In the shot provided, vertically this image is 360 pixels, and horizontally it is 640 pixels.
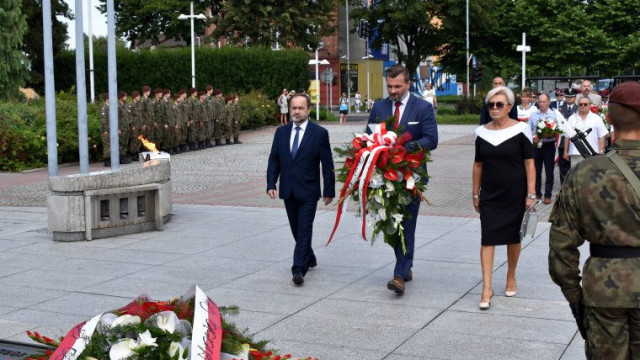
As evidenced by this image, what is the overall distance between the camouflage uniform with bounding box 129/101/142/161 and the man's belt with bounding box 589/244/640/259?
65.2ft

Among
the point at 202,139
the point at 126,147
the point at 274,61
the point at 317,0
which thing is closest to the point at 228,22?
Result: the point at 317,0

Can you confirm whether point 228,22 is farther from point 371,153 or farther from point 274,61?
point 371,153

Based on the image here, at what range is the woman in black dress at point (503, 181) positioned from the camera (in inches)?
293

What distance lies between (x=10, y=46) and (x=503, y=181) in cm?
3498

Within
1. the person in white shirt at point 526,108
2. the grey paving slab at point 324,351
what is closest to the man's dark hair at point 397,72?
the grey paving slab at point 324,351

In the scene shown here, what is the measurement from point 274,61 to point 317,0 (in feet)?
34.6

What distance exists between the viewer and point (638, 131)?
3814mm

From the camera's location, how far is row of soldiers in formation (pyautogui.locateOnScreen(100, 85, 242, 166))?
22672 millimetres

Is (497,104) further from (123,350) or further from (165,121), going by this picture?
(165,121)

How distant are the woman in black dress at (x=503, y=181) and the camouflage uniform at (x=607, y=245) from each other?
11.8 feet

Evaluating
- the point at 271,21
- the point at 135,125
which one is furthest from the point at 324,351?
the point at 271,21

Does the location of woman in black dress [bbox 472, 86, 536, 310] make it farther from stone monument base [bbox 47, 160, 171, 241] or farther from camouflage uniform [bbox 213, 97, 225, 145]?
camouflage uniform [bbox 213, 97, 225, 145]

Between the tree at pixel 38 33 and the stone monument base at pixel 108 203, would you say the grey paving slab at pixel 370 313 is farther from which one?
the tree at pixel 38 33

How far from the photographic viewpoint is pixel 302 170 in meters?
8.47
